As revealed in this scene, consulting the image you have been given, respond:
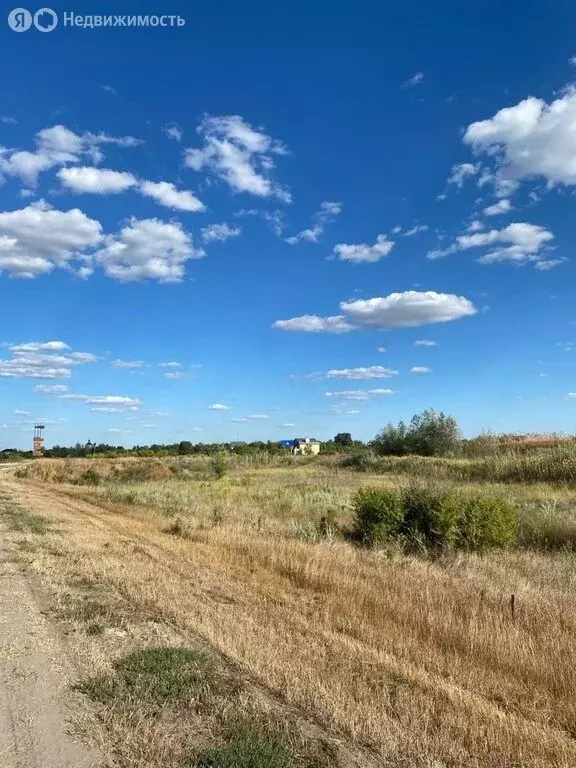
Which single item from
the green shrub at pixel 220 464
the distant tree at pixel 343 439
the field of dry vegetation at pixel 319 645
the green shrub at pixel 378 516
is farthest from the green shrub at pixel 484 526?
the distant tree at pixel 343 439

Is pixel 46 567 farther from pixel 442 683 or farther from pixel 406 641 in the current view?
pixel 442 683

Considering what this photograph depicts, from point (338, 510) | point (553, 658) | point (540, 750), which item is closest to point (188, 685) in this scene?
point (540, 750)

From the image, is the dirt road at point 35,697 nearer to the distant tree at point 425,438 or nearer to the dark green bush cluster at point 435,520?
the dark green bush cluster at point 435,520

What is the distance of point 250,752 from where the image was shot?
4230 millimetres

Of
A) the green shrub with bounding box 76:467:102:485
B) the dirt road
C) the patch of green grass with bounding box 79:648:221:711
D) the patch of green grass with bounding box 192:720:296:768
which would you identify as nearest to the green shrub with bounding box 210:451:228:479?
the green shrub with bounding box 76:467:102:485

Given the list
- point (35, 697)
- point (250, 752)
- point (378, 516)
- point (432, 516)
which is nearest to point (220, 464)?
point (378, 516)

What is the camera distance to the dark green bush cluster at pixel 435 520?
46.4 ft

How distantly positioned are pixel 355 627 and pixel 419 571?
11.3 ft

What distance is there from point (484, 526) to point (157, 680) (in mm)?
A: 10389

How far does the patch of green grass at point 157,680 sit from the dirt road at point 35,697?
0.29 metres

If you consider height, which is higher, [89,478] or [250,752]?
[89,478]

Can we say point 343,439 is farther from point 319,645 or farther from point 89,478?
point 319,645

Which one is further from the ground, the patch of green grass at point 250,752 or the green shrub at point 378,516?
the green shrub at point 378,516

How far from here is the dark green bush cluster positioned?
557 inches
